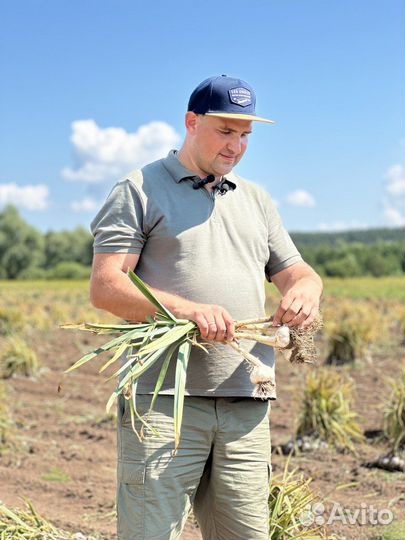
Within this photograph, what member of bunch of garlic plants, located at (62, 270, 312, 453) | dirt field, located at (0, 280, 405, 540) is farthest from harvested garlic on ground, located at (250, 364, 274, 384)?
dirt field, located at (0, 280, 405, 540)

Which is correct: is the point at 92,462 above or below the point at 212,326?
below

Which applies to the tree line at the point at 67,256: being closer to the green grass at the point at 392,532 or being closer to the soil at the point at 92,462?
the soil at the point at 92,462

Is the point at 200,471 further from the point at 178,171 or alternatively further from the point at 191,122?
the point at 191,122

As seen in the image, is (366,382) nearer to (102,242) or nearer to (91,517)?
(91,517)

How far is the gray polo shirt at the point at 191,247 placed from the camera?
3.08 metres

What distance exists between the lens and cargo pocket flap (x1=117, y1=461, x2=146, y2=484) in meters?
3.00

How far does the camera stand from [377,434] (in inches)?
290

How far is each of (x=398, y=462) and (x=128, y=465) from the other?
3811 millimetres

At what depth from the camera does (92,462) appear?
666cm

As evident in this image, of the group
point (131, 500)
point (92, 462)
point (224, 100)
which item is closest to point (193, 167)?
point (224, 100)

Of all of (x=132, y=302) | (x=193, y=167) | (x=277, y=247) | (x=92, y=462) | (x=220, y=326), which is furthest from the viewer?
(x=92, y=462)

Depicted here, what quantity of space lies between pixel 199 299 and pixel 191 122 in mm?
726

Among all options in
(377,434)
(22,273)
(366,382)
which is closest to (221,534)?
(377,434)

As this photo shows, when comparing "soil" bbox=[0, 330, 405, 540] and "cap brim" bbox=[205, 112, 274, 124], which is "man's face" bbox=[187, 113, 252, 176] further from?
"soil" bbox=[0, 330, 405, 540]
